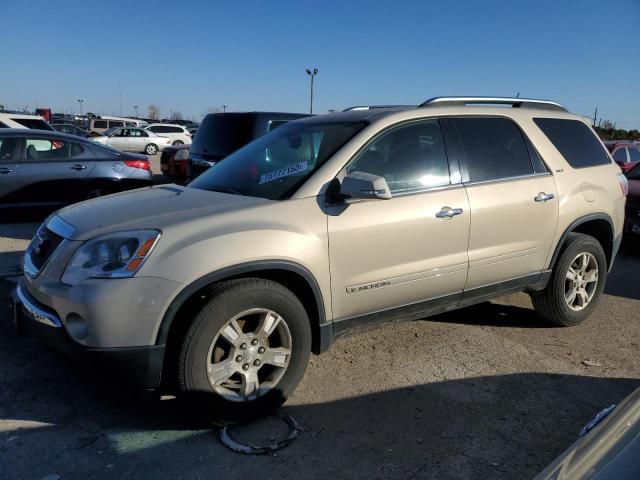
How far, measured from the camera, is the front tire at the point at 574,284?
4.64m

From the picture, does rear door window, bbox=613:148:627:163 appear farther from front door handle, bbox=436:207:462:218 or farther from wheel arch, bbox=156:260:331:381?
wheel arch, bbox=156:260:331:381

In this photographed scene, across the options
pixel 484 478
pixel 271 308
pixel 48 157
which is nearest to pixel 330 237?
pixel 271 308

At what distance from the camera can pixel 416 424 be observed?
127 inches

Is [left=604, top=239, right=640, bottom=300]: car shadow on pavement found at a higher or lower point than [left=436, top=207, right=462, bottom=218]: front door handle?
lower

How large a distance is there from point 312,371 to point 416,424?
918mm

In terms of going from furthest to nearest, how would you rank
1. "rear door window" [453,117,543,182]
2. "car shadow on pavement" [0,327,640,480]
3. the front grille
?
"rear door window" [453,117,543,182], the front grille, "car shadow on pavement" [0,327,640,480]

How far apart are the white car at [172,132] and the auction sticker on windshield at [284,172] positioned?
28774mm

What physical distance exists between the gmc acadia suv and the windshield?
16mm

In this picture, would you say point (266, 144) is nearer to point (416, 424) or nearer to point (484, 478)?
point (416, 424)

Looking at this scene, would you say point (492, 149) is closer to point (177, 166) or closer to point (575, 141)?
point (575, 141)

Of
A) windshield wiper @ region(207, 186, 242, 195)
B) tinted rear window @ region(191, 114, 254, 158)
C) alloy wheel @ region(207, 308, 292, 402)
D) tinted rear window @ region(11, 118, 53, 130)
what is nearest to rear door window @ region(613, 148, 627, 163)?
tinted rear window @ region(191, 114, 254, 158)

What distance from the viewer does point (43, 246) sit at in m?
3.33

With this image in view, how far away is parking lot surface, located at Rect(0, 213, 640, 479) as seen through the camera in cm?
281

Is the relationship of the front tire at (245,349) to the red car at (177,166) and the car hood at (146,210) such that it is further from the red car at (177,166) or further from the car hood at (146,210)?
the red car at (177,166)
